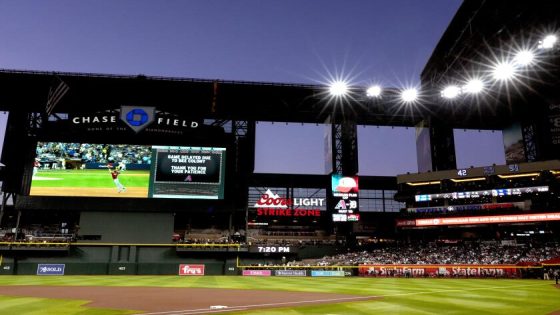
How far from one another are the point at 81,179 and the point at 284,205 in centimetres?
2869

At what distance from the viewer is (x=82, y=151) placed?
1756 inches

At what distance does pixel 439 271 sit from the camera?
41.7m

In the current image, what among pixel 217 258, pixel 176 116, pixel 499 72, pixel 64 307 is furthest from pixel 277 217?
pixel 64 307

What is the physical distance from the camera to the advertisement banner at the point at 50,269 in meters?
42.9

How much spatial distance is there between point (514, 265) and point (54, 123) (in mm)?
52134

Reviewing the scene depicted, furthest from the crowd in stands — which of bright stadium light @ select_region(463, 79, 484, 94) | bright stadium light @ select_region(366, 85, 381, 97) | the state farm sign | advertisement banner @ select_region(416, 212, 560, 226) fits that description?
bright stadium light @ select_region(366, 85, 381, 97)

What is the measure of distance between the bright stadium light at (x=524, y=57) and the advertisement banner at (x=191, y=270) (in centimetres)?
3891

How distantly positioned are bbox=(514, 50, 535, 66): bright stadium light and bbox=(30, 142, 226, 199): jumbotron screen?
31.2 meters

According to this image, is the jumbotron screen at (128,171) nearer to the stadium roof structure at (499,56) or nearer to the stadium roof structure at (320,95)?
the stadium roof structure at (320,95)

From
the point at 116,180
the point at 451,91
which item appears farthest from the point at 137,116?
the point at 451,91

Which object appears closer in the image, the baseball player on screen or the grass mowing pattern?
the grass mowing pattern

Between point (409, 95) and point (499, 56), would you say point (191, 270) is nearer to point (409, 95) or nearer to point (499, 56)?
point (409, 95)

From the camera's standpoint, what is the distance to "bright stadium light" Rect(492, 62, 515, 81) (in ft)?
126

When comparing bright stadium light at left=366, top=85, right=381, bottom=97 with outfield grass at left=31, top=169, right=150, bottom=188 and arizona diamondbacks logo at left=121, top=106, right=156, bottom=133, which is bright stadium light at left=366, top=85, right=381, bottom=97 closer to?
arizona diamondbacks logo at left=121, top=106, right=156, bottom=133
